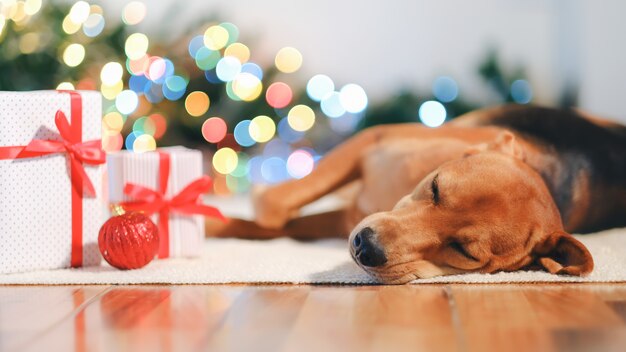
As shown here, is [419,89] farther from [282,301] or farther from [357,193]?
[282,301]

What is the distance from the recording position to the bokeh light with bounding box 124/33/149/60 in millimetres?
4109

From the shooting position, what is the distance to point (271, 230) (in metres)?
3.02

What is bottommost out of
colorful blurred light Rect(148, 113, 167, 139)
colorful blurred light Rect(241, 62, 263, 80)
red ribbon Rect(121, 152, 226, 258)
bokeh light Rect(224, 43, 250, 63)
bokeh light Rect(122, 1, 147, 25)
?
red ribbon Rect(121, 152, 226, 258)

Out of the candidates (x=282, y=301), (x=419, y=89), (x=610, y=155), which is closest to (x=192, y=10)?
(x=419, y=89)

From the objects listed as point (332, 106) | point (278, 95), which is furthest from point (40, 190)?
point (332, 106)

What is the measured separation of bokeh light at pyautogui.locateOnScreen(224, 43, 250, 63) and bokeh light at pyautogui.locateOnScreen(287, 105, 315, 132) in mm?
400

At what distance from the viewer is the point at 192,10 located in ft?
16.8

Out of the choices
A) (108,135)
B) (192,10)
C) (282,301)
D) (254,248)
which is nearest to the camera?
(282,301)

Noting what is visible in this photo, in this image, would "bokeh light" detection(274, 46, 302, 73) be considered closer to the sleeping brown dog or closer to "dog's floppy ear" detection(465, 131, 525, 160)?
the sleeping brown dog

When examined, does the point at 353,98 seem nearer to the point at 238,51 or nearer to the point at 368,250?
the point at 238,51

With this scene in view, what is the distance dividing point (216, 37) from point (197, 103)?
38 centimetres

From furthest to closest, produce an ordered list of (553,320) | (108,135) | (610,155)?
(108,135)
(610,155)
(553,320)

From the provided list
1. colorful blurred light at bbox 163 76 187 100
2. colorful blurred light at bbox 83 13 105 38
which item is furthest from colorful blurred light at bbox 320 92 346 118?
colorful blurred light at bbox 83 13 105 38

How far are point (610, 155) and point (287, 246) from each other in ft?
3.98
